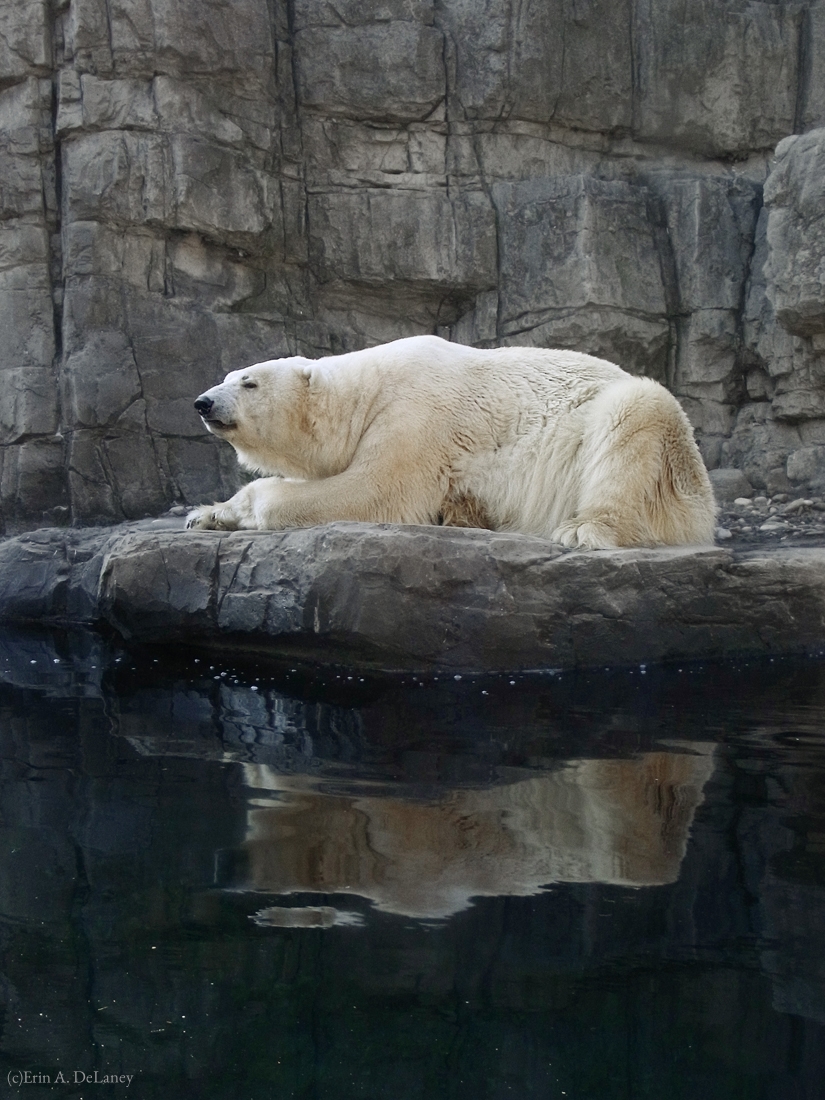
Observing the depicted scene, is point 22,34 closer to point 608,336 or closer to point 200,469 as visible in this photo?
point 200,469

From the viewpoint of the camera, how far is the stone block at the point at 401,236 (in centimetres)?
896

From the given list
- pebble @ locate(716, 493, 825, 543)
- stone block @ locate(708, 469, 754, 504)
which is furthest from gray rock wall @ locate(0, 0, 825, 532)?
pebble @ locate(716, 493, 825, 543)

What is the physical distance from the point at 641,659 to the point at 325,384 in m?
2.04

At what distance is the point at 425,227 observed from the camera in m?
9.01

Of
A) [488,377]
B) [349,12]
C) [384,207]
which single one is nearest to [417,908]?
[488,377]

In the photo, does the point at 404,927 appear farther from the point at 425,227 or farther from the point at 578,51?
the point at 578,51

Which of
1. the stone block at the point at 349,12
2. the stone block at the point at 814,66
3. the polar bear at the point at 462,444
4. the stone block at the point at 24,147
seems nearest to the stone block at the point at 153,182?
the stone block at the point at 24,147

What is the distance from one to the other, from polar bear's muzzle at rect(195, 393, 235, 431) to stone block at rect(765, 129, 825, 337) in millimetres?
4987

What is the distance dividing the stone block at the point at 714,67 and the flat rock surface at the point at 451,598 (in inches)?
233

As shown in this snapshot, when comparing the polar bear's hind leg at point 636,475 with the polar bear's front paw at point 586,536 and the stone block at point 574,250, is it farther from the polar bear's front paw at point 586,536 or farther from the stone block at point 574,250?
the stone block at point 574,250

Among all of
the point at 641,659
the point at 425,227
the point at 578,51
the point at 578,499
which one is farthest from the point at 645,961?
the point at 578,51

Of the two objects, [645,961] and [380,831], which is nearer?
[645,961]

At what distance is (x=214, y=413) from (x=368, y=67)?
492 cm

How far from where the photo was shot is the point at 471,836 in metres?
2.44
